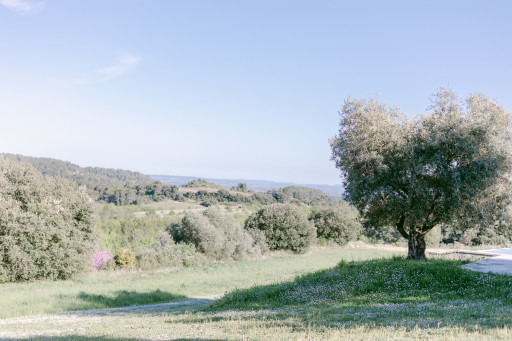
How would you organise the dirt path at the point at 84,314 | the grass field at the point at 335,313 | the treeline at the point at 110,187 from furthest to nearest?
the treeline at the point at 110,187, the dirt path at the point at 84,314, the grass field at the point at 335,313

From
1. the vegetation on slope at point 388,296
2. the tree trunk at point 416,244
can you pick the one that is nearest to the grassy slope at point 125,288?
the vegetation on slope at point 388,296

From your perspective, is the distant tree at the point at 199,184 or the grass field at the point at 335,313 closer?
the grass field at the point at 335,313

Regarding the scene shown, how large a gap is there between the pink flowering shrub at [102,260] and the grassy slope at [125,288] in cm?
319

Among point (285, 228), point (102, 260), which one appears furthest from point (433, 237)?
point (102, 260)

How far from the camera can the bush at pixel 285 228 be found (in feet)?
158

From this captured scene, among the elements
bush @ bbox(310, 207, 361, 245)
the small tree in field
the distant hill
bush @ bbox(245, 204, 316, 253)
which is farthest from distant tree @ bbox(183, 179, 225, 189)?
the small tree in field

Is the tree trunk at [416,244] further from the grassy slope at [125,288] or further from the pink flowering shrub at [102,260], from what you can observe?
the pink flowering shrub at [102,260]

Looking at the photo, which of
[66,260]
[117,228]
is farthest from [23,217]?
[117,228]

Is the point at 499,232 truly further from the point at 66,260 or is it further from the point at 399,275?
the point at 66,260

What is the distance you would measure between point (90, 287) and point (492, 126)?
24.2 meters

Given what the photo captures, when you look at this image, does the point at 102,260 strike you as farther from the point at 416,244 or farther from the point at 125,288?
the point at 416,244

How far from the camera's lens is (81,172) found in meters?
122

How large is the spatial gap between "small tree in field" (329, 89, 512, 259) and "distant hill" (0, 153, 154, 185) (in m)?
70.7

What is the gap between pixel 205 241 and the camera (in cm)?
4069
